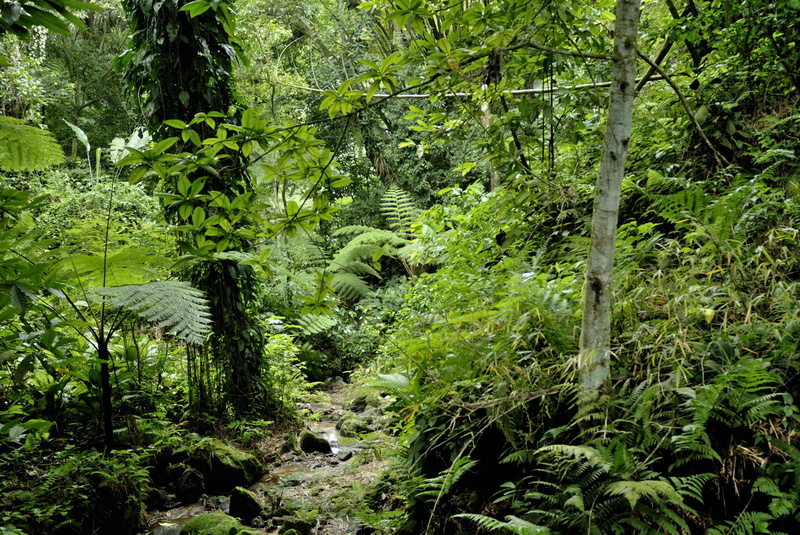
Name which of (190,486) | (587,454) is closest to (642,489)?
(587,454)

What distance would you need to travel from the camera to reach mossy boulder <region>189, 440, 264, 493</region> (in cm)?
346

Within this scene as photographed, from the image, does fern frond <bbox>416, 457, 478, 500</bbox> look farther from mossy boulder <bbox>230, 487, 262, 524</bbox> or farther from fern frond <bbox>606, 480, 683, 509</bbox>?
mossy boulder <bbox>230, 487, 262, 524</bbox>

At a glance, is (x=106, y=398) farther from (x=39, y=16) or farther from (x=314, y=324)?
(x=314, y=324)

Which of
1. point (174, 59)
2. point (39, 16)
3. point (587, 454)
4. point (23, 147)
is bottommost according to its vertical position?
point (587, 454)

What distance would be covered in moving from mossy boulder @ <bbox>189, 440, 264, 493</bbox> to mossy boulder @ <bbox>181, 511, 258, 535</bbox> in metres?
0.73

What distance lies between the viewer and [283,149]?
157cm

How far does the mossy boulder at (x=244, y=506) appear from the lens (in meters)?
3.00

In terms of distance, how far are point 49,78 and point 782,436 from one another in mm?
15855

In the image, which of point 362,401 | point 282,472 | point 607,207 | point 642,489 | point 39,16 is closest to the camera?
point 39,16

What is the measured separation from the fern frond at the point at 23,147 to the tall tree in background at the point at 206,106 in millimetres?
1038

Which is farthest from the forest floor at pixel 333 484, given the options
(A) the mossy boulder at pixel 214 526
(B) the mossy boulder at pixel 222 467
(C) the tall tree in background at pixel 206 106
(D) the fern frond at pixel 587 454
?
(D) the fern frond at pixel 587 454

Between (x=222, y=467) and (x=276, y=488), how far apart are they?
423 millimetres

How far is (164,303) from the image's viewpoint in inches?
111

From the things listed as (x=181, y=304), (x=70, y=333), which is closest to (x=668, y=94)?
(x=181, y=304)
